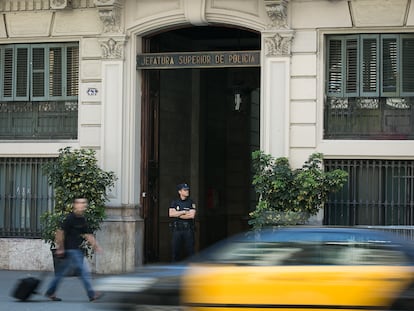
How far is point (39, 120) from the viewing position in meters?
18.2

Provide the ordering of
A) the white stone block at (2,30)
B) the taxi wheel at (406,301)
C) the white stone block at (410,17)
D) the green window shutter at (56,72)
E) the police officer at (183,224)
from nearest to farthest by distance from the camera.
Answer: the taxi wheel at (406,301) < the police officer at (183,224) < the white stone block at (410,17) < the green window shutter at (56,72) < the white stone block at (2,30)

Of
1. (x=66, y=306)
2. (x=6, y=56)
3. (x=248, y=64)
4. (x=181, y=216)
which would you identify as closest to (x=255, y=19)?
(x=248, y=64)

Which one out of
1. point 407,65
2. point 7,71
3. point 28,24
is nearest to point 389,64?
point 407,65

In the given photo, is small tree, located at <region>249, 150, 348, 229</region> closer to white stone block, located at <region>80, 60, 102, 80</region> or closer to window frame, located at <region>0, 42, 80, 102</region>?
white stone block, located at <region>80, 60, 102, 80</region>

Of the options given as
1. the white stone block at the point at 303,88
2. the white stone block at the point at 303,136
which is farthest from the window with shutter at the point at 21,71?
the white stone block at the point at 303,136

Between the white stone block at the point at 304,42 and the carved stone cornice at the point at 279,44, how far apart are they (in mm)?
117

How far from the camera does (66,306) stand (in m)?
13.1

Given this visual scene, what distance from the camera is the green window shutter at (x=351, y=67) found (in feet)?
A: 53.9

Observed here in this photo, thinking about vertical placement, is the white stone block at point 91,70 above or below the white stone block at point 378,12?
below

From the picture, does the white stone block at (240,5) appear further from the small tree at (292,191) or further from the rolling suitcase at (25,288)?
the rolling suitcase at (25,288)

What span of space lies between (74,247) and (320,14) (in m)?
6.65

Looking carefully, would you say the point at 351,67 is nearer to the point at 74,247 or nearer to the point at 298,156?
the point at 298,156

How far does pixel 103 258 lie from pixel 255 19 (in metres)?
5.64

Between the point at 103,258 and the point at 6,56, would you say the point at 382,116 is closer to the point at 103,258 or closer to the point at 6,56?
the point at 103,258
